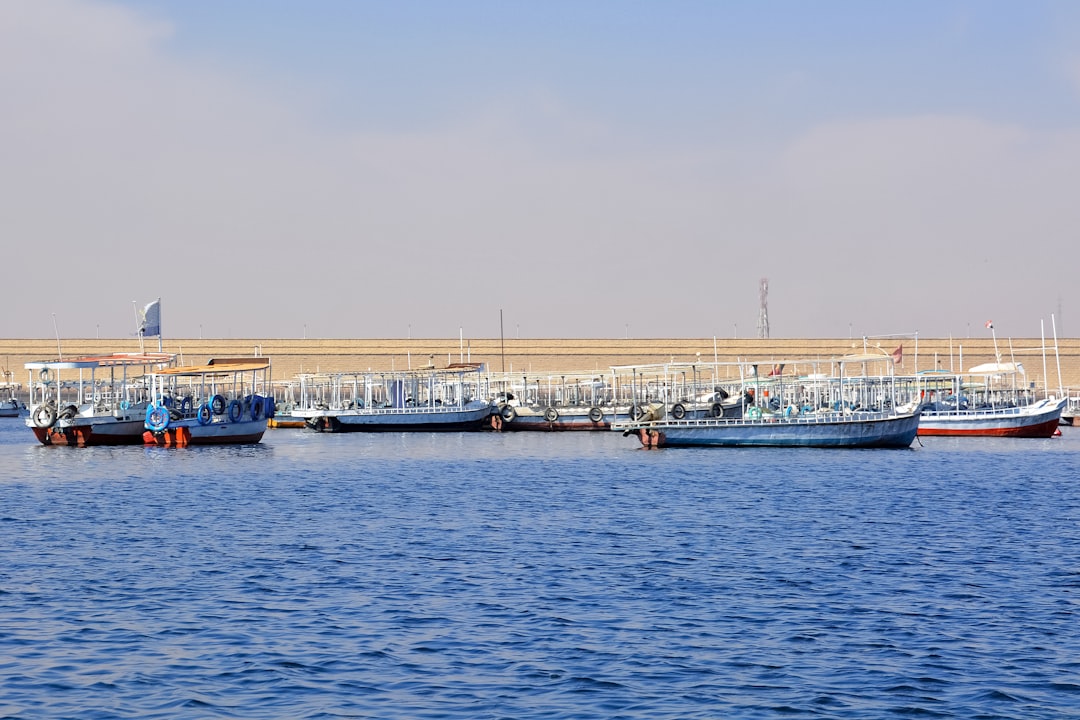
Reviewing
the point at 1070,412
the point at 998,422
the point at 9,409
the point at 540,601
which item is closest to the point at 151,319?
the point at 998,422

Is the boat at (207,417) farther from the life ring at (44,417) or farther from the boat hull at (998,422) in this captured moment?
the boat hull at (998,422)

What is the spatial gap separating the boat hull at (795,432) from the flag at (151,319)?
30771mm

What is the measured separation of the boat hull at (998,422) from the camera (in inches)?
3204

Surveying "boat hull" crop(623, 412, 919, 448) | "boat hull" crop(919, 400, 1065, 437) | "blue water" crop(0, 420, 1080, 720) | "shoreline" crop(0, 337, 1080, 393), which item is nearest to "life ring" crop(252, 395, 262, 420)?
"boat hull" crop(623, 412, 919, 448)

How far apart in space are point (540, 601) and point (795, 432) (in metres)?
44.7

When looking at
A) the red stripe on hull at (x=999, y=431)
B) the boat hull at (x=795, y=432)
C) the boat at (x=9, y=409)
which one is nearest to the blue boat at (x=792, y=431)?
the boat hull at (x=795, y=432)

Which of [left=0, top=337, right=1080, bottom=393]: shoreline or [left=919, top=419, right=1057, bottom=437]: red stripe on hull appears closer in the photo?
[left=919, top=419, right=1057, bottom=437]: red stripe on hull

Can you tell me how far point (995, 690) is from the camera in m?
16.8

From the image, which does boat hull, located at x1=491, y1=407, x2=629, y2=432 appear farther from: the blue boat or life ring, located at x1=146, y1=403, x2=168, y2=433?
life ring, located at x1=146, y1=403, x2=168, y2=433

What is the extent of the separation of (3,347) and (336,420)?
87432 mm

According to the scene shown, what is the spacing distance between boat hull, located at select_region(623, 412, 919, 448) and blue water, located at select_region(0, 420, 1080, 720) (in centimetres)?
1908

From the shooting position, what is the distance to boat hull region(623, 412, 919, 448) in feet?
215

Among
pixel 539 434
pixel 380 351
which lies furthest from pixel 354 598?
pixel 380 351

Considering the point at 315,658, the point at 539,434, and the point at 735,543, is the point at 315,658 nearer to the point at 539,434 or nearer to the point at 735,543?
the point at 735,543
